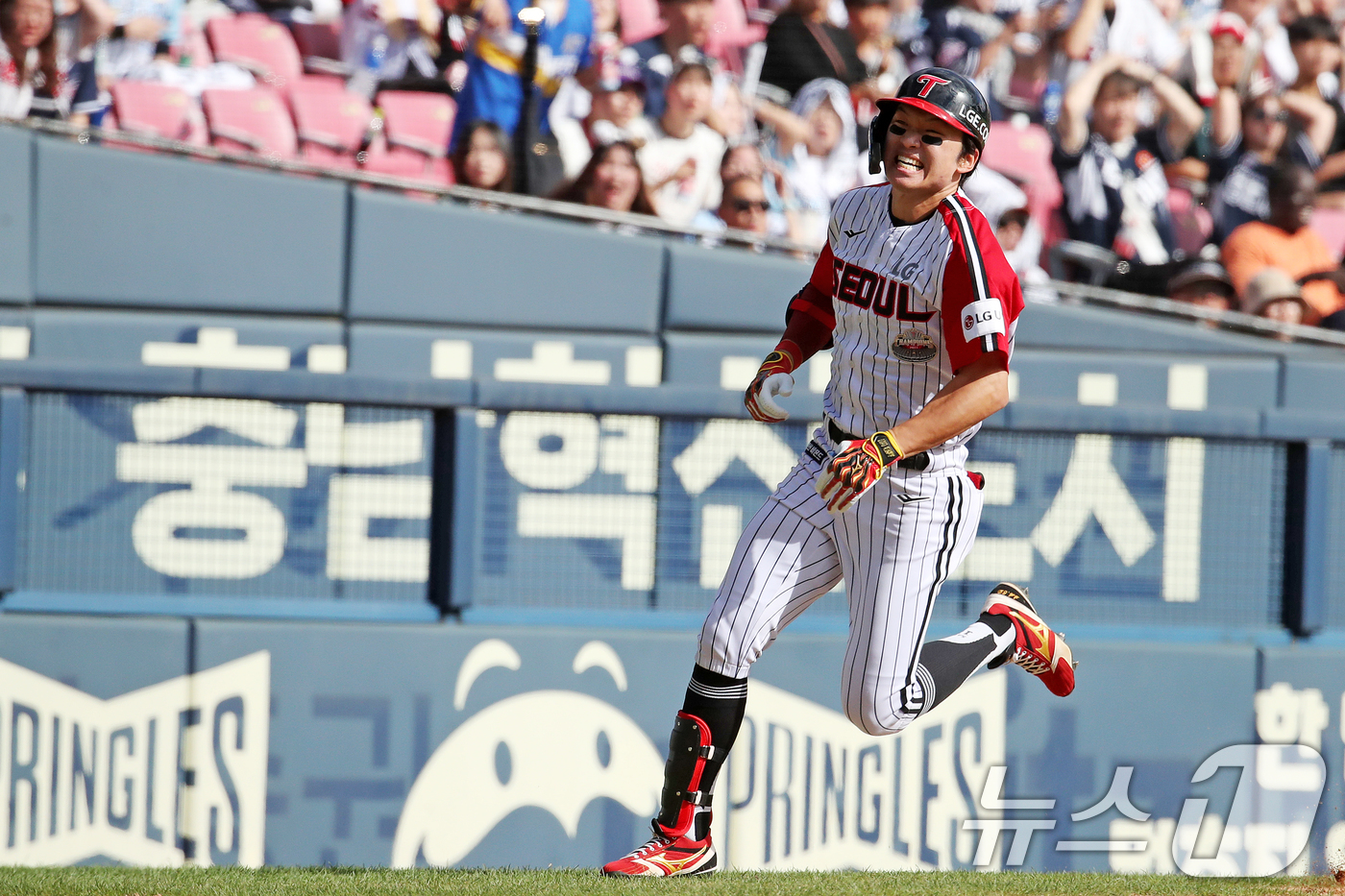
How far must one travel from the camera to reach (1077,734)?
4.51 m

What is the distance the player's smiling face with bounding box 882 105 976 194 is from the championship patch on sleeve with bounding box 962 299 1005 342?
31 cm

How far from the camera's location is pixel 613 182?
6.75 metres

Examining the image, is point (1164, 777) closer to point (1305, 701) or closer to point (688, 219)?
point (1305, 701)

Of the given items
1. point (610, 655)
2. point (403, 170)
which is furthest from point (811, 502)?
point (403, 170)

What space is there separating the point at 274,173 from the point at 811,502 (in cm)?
428

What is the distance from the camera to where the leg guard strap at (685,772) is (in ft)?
10.3

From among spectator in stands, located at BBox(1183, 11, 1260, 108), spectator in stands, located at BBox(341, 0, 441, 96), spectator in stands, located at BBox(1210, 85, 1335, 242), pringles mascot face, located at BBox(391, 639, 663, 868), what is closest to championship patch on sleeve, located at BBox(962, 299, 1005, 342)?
pringles mascot face, located at BBox(391, 639, 663, 868)

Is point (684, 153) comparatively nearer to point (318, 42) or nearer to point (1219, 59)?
point (318, 42)

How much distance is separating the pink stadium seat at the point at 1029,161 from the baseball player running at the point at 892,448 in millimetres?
4433

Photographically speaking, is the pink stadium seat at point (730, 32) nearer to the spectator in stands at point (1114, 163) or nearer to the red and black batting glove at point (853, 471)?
the spectator in stands at point (1114, 163)

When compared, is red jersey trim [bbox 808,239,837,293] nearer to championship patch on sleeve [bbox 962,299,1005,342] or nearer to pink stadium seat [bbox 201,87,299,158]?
championship patch on sleeve [bbox 962,299,1005,342]

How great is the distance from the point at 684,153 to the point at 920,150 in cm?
420

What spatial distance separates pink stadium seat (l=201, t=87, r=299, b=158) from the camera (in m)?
6.78

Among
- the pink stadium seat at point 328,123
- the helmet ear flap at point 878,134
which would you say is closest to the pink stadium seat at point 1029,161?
the pink stadium seat at point 328,123
